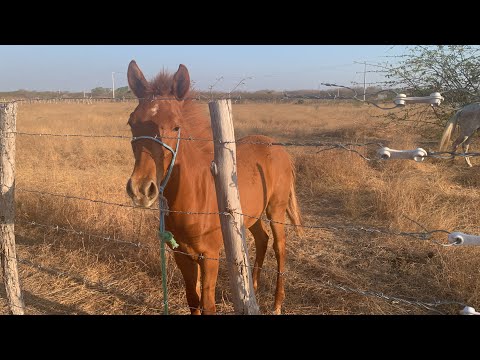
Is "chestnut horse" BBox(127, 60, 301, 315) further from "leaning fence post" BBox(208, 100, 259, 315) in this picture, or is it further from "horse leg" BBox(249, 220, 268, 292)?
"horse leg" BBox(249, 220, 268, 292)

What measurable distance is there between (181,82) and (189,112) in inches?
11.4

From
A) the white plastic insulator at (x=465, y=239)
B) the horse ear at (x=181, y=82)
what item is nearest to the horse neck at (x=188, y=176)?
the horse ear at (x=181, y=82)

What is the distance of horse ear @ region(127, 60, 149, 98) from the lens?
2420mm

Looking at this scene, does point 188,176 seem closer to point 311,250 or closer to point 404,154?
point 404,154

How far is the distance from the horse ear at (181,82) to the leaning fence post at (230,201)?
1.61 ft

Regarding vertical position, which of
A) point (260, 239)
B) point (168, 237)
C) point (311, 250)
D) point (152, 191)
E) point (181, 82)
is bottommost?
point (311, 250)

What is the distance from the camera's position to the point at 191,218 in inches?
96.0

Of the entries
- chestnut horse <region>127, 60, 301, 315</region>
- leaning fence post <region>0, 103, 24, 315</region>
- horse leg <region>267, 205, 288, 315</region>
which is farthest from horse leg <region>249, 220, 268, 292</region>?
leaning fence post <region>0, 103, 24, 315</region>

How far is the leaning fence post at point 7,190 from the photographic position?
2705 mm

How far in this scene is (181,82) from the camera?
2.39 m

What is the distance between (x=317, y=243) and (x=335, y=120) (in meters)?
15.9

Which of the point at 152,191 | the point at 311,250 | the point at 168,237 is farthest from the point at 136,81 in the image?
the point at 311,250

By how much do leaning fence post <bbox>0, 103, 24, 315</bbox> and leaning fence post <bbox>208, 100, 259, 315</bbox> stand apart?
1.73 metres

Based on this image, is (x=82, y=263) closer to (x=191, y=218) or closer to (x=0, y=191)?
(x=0, y=191)
